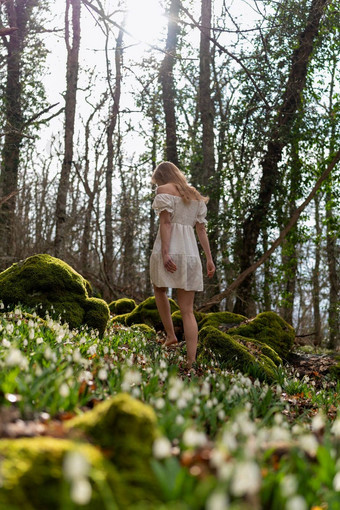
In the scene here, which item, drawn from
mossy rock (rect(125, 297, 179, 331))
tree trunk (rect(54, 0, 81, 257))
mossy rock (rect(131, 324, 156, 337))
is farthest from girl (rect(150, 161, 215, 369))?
tree trunk (rect(54, 0, 81, 257))

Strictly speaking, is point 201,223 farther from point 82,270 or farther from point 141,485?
point 82,270

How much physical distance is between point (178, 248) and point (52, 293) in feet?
8.62

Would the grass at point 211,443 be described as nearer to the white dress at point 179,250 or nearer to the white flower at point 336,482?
the white flower at point 336,482

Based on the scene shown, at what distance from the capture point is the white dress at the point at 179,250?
20.4 feet

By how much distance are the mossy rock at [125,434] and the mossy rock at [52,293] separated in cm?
535

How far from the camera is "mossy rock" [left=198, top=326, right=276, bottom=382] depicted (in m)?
6.15

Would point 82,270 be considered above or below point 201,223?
below

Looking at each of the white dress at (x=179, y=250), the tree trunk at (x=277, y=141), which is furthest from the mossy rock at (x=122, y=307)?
the white dress at (x=179, y=250)

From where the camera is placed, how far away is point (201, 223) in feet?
21.8

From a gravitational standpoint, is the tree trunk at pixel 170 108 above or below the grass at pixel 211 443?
above

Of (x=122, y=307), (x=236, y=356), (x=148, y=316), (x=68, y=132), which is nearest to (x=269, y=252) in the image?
(x=148, y=316)

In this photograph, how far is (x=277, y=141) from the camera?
11953mm

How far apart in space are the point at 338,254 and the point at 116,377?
17.2 meters

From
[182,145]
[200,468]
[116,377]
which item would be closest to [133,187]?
[182,145]
